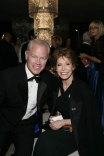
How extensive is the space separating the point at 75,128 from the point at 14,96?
2.26 ft

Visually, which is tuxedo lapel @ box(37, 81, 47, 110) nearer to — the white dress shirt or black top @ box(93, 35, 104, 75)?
the white dress shirt

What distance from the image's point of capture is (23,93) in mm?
1578

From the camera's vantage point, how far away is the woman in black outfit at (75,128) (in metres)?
1.43

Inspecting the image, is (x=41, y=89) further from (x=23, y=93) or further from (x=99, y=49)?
(x=99, y=49)

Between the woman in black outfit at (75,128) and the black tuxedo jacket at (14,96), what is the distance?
0.75 feet

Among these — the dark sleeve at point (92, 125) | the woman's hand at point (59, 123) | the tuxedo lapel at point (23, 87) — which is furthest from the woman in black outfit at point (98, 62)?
the tuxedo lapel at point (23, 87)

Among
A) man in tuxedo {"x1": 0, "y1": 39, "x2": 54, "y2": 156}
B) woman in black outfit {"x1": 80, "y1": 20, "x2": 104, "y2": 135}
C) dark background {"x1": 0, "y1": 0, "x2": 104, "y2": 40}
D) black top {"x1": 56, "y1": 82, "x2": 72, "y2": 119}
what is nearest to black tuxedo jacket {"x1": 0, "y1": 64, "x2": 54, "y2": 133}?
man in tuxedo {"x1": 0, "y1": 39, "x2": 54, "y2": 156}

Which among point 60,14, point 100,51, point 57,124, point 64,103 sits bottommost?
point 57,124

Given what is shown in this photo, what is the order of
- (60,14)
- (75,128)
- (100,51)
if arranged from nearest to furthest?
(75,128)
(100,51)
(60,14)

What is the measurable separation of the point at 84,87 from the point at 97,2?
691 centimetres

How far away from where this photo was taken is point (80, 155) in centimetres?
145

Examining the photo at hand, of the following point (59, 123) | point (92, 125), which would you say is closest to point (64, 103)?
point (59, 123)

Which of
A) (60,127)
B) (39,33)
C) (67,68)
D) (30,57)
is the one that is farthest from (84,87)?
(39,33)

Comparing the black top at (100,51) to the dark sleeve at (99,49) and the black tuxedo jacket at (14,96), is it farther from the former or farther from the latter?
the black tuxedo jacket at (14,96)
